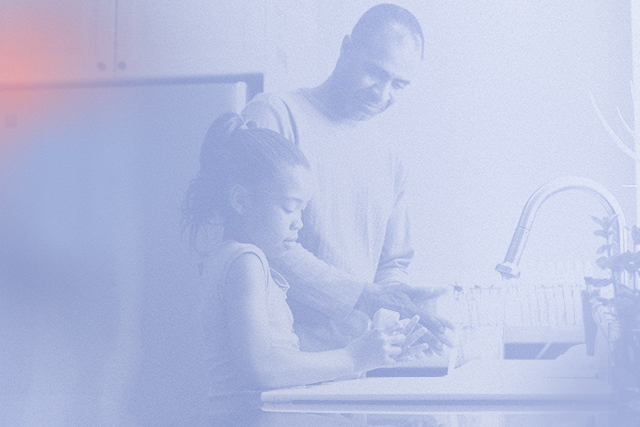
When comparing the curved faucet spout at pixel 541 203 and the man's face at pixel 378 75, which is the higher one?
the man's face at pixel 378 75

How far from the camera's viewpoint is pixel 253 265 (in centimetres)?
179

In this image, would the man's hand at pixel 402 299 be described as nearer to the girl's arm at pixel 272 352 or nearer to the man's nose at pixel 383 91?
the girl's arm at pixel 272 352

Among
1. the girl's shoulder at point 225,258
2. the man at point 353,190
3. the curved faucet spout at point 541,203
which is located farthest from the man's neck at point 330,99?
the curved faucet spout at point 541,203

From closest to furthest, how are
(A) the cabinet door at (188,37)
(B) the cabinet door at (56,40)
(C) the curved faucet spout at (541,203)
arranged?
(C) the curved faucet spout at (541,203) < (A) the cabinet door at (188,37) < (B) the cabinet door at (56,40)

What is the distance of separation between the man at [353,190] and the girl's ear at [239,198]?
16 centimetres

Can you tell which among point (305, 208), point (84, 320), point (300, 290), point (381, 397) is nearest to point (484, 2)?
point (305, 208)

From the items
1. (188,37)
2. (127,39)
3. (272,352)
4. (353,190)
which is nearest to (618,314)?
(353,190)

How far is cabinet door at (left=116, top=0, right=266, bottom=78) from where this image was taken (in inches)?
76.1

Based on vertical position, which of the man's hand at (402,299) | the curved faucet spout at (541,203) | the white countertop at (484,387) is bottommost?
the white countertop at (484,387)

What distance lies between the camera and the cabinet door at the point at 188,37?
1933 millimetres

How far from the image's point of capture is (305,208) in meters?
1.83

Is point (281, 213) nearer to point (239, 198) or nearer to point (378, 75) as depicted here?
point (239, 198)

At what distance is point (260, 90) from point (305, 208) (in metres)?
0.34

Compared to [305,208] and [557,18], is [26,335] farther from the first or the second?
[557,18]
